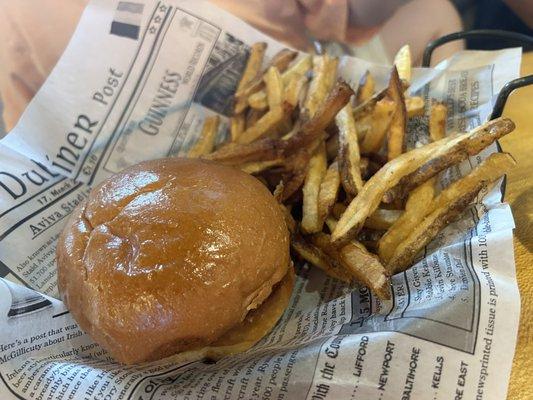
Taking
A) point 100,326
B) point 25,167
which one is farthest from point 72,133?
point 100,326

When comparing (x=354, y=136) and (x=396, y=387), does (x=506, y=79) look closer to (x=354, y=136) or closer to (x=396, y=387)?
(x=354, y=136)

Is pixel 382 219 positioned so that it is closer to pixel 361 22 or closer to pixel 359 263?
pixel 359 263

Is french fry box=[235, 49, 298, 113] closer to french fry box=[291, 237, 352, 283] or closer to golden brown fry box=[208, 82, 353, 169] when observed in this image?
golden brown fry box=[208, 82, 353, 169]

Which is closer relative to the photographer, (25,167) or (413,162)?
(413,162)

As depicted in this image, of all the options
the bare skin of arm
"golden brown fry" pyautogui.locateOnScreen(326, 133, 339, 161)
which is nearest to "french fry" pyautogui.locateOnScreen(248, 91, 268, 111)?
"golden brown fry" pyautogui.locateOnScreen(326, 133, 339, 161)

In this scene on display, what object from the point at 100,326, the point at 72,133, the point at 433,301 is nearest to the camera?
the point at 433,301

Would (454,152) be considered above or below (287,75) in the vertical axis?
below

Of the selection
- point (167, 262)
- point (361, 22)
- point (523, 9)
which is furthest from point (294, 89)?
point (523, 9)
